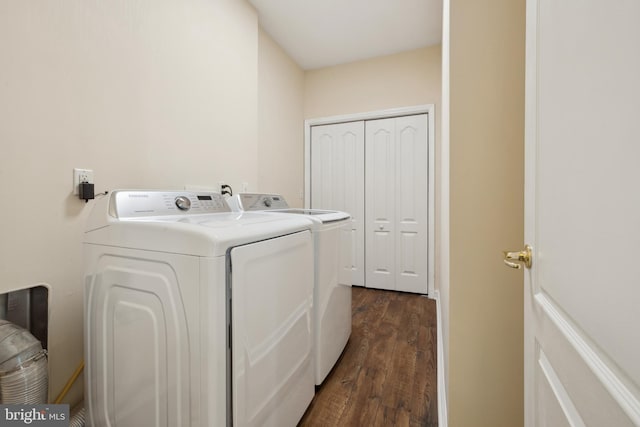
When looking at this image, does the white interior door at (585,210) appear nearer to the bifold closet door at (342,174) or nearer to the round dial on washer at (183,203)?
the round dial on washer at (183,203)

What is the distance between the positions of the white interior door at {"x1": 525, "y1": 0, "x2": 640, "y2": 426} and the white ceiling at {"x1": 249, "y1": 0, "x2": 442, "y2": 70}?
85.3 inches

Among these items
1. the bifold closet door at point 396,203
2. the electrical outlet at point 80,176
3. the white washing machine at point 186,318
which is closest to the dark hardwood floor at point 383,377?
the white washing machine at point 186,318

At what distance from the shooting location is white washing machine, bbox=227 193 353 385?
1.52 metres

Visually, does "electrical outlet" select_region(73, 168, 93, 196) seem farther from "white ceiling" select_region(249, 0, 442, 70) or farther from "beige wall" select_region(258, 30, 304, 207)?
"white ceiling" select_region(249, 0, 442, 70)

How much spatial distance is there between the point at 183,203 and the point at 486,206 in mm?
1315

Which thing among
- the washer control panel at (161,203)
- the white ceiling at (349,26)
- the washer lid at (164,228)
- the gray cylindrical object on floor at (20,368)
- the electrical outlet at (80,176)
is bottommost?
the gray cylindrical object on floor at (20,368)

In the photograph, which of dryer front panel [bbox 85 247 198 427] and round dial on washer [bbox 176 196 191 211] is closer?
dryer front panel [bbox 85 247 198 427]

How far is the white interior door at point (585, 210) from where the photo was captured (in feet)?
1.07

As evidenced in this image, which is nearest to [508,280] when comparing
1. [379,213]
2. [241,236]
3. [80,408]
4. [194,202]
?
[241,236]

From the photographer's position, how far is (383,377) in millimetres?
1679

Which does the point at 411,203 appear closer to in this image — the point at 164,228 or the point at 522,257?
the point at 522,257

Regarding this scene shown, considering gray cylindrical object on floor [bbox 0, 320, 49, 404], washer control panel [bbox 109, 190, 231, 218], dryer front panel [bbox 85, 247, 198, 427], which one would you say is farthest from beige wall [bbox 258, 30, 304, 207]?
gray cylindrical object on floor [bbox 0, 320, 49, 404]

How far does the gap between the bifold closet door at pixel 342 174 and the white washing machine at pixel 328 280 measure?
139cm

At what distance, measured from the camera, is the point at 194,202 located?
1413 mm
